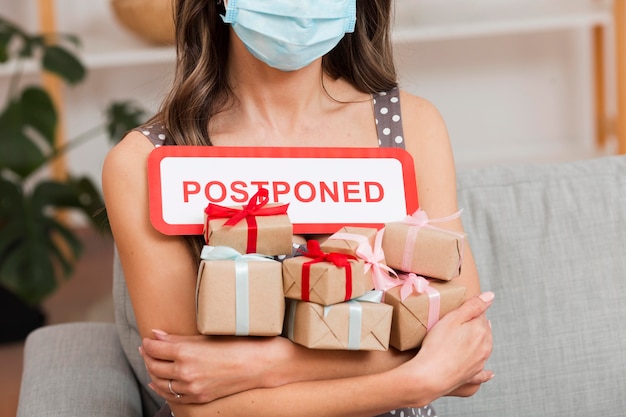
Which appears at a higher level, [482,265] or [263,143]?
[263,143]

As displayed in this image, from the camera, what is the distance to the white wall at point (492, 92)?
3633 millimetres

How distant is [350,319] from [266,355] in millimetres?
145

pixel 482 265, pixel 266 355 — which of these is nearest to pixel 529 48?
pixel 482 265

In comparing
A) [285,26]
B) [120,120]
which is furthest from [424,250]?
[120,120]

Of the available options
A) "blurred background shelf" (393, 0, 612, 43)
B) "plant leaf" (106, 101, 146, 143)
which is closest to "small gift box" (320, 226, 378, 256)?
"plant leaf" (106, 101, 146, 143)

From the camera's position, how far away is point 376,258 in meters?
1.21

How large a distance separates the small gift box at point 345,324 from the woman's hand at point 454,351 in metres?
Answer: 0.08

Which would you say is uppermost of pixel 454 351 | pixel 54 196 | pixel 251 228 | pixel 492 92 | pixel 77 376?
pixel 251 228

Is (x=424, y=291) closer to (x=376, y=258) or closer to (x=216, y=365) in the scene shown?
(x=376, y=258)

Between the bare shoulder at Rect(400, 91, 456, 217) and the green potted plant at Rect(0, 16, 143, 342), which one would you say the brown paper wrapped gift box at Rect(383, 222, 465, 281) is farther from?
the green potted plant at Rect(0, 16, 143, 342)

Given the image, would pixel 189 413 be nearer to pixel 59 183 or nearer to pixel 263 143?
pixel 263 143

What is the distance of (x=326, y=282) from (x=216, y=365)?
209 mm

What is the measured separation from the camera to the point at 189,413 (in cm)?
126

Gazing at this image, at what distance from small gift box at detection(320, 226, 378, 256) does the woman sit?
0.14 metres
